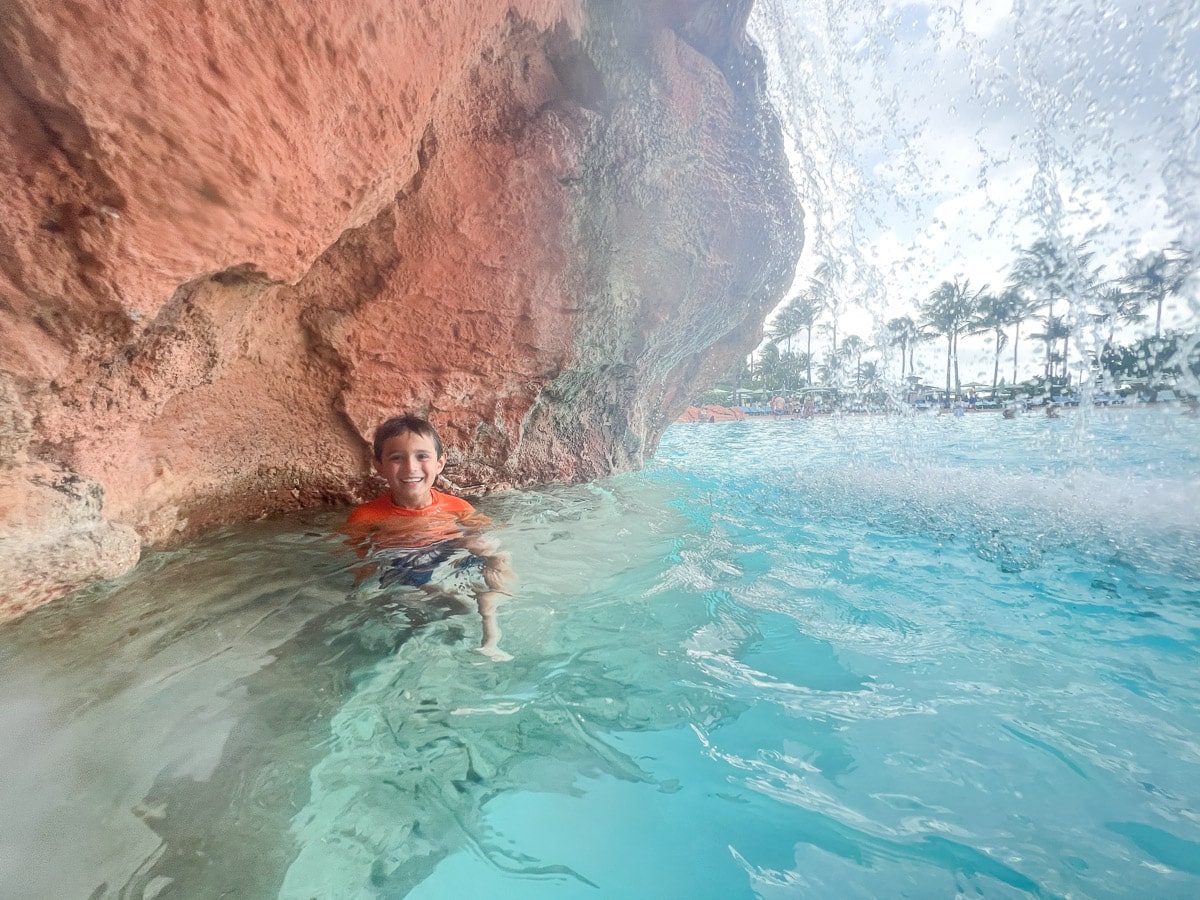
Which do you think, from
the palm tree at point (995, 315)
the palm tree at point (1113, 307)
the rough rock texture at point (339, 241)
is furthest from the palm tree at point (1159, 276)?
the palm tree at point (995, 315)

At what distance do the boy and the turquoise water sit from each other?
0.93 feet

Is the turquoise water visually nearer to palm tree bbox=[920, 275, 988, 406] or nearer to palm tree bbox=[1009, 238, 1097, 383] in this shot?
palm tree bbox=[1009, 238, 1097, 383]

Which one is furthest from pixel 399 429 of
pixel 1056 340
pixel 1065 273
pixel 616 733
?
pixel 1056 340

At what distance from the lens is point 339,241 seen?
11.2 ft

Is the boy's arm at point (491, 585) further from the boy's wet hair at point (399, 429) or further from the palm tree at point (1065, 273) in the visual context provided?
the palm tree at point (1065, 273)

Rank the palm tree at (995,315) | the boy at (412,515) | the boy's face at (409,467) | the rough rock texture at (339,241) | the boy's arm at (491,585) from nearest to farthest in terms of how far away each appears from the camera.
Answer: the rough rock texture at (339,241)
the boy's arm at (491,585)
the boy at (412,515)
the boy's face at (409,467)
the palm tree at (995,315)

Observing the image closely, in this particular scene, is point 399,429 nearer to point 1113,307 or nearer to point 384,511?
point 384,511

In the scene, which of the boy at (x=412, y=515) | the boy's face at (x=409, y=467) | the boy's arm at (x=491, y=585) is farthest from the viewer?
the boy's face at (x=409, y=467)

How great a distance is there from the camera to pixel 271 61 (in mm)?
1863

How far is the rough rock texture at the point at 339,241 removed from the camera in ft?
5.77

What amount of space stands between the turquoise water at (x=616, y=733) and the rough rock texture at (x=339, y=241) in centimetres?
80

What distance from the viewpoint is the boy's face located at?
9.28 ft

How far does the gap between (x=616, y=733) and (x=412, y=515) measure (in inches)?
70.8

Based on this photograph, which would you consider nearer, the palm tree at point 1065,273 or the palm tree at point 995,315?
the palm tree at point 1065,273
